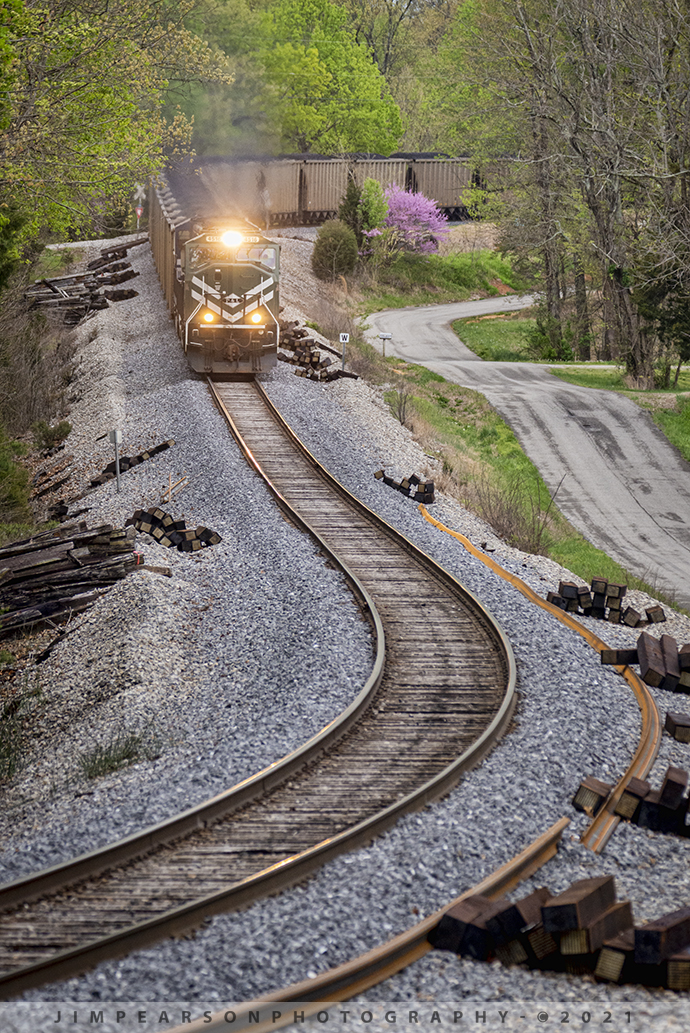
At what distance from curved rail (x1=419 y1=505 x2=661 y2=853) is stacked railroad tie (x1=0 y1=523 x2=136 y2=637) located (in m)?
5.39

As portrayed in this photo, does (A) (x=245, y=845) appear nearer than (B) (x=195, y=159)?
Yes

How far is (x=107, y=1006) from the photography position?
214 inches

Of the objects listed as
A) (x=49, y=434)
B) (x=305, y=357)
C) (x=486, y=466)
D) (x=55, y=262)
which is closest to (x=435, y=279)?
(x=55, y=262)

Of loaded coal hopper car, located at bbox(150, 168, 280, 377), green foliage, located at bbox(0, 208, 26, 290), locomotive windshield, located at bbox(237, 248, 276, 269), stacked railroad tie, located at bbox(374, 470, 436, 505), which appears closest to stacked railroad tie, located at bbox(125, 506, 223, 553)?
stacked railroad tie, located at bbox(374, 470, 436, 505)

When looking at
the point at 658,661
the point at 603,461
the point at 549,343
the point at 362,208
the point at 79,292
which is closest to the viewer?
the point at 658,661

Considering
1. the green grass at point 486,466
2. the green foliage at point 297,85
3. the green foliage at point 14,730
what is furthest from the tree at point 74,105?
the green foliage at point 297,85

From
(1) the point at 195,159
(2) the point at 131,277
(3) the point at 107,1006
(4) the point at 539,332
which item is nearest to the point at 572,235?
(4) the point at 539,332

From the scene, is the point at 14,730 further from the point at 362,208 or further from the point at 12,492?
the point at 362,208

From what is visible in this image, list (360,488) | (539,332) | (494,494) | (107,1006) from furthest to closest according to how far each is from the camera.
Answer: (539,332) → (494,494) → (360,488) → (107,1006)

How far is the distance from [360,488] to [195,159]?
25.6 meters

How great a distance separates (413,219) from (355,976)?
50078 mm

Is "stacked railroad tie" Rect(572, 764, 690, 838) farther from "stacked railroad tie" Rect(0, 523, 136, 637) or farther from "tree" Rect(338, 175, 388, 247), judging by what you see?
"tree" Rect(338, 175, 388, 247)

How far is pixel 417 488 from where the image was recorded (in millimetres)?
18672

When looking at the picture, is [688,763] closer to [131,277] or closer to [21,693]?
[21,693]
